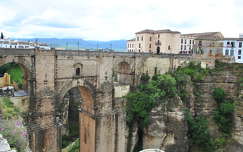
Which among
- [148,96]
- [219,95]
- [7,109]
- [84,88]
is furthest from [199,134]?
[7,109]

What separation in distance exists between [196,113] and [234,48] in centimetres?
2211

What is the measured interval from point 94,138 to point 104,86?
15.6 ft

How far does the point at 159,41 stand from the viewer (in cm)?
4222

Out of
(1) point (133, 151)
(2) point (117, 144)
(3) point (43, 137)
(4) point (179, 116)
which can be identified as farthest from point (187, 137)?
(3) point (43, 137)

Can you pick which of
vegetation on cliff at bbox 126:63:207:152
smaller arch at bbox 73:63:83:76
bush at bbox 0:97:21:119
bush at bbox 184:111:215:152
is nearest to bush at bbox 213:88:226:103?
bush at bbox 184:111:215:152

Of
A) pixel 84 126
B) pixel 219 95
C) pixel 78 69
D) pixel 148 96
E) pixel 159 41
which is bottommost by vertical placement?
pixel 84 126

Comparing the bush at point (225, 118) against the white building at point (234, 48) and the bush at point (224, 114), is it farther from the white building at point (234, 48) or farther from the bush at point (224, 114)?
the white building at point (234, 48)

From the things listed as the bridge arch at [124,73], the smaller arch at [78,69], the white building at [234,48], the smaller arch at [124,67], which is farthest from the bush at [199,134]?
the white building at [234,48]

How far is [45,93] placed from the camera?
15.1 meters

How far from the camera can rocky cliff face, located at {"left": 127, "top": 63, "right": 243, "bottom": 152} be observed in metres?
20.3

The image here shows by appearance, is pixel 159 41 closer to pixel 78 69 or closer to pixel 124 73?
pixel 124 73

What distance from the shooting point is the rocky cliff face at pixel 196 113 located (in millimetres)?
20344

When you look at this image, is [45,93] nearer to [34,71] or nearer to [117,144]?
[34,71]

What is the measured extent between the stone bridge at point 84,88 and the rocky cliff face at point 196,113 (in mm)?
3221
